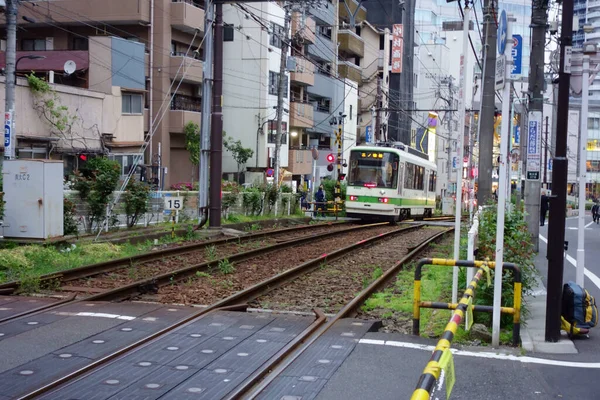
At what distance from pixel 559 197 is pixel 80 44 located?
3091 cm

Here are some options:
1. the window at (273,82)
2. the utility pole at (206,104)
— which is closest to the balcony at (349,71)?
the window at (273,82)

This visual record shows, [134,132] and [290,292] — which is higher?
[134,132]

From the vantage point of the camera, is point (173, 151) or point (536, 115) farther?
point (173, 151)

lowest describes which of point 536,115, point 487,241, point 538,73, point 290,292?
point 290,292

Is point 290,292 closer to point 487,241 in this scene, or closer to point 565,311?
point 487,241

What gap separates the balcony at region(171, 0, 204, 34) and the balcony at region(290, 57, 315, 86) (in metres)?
9.38

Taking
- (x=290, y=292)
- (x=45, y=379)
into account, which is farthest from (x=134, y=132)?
(x=45, y=379)

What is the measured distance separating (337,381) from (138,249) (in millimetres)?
10953

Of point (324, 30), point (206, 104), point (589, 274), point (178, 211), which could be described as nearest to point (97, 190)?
point (206, 104)

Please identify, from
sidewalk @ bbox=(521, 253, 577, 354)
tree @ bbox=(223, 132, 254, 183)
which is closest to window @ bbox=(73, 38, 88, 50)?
tree @ bbox=(223, 132, 254, 183)

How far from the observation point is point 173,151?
120ft

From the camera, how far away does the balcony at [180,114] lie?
35.1 metres

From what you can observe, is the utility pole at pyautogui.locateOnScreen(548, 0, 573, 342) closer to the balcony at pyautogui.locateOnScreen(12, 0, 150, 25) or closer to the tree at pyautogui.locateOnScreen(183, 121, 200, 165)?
the balcony at pyautogui.locateOnScreen(12, 0, 150, 25)

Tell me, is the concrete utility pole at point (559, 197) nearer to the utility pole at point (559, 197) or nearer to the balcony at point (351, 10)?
the utility pole at point (559, 197)
